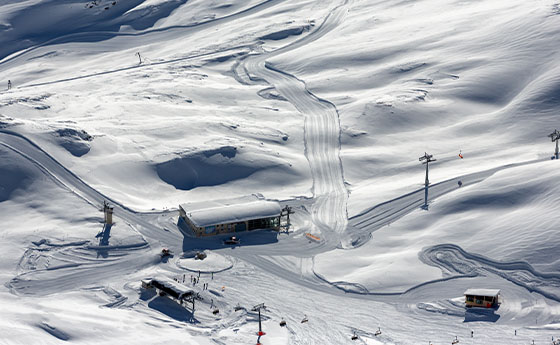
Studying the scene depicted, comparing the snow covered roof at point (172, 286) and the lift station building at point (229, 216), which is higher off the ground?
the lift station building at point (229, 216)

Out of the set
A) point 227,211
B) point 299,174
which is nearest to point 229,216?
point 227,211

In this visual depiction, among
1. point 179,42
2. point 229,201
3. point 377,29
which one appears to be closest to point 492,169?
point 229,201

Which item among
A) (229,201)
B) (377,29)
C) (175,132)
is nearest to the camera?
(229,201)

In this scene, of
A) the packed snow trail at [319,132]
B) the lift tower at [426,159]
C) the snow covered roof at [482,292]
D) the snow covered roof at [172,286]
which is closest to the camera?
the snow covered roof at [482,292]

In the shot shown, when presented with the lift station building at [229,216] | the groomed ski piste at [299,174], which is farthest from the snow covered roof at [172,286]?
the lift station building at [229,216]

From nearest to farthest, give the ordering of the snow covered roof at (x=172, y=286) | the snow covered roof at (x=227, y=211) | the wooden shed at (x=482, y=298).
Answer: the wooden shed at (x=482, y=298) → the snow covered roof at (x=172, y=286) → the snow covered roof at (x=227, y=211)

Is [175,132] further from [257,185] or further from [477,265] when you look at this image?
[477,265]

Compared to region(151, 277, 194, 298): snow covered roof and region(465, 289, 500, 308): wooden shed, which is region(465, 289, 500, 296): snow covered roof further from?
region(151, 277, 194, 298): snow covered roof

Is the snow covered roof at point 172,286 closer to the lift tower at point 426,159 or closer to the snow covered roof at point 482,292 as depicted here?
the snow covered roof at point 482,292

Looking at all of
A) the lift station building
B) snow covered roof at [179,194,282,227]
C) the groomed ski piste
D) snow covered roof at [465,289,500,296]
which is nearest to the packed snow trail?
the groomed ski piste
